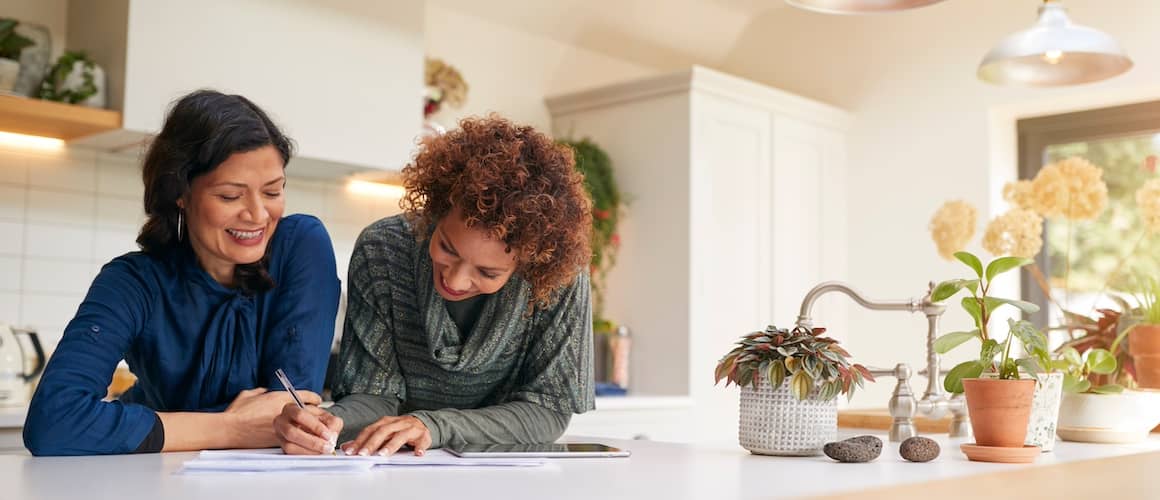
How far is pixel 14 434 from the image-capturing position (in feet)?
8.78

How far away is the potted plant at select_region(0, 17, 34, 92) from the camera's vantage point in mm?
2941

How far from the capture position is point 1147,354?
223 centimetres

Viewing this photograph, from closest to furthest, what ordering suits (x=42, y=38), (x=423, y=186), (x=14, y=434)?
1. (x=423, y=186)
2. (x=14, y=434)
3. (x=42, y=38)

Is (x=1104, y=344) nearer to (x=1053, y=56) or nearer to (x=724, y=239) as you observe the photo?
(x=1053, y=56)

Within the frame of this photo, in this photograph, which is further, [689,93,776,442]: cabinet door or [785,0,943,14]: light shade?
[689,93,776,442]: cabinet door

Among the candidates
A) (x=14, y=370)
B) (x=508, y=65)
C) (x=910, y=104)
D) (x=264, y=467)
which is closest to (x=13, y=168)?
(x=14, y=370)

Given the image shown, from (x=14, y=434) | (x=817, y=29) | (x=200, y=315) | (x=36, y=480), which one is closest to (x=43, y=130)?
(x=14, y=434)

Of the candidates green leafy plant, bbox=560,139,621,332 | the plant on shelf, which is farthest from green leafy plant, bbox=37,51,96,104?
the plant on shelf

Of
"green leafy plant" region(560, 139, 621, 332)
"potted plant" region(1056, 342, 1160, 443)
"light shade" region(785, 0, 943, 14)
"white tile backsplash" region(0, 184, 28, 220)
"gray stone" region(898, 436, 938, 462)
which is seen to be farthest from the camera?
"green leafy plant" region(560, 139, 621, 332)

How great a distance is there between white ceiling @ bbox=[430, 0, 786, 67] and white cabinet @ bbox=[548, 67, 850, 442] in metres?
0.33

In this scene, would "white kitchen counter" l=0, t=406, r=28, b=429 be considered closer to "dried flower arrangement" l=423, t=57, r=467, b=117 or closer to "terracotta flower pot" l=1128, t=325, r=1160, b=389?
"dried flower arrangement" l=423, t=57, r=467, b=117

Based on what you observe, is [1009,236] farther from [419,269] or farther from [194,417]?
[194,417]

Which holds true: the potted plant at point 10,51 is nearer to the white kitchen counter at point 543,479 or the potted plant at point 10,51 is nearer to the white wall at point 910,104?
the white kitchen counter at point 543,479

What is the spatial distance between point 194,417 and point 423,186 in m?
0.48
